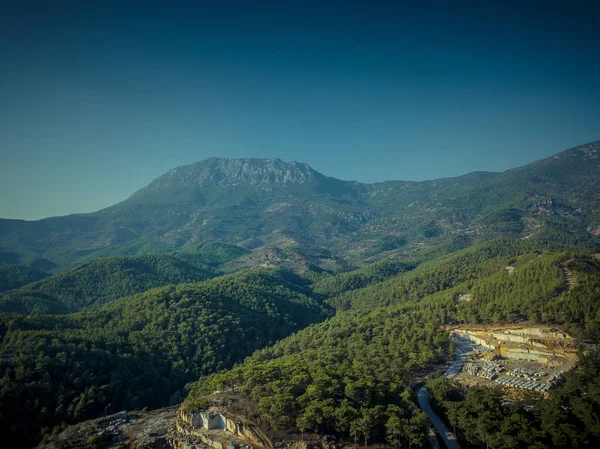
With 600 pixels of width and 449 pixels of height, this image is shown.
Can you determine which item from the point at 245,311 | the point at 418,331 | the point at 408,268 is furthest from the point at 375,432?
the point at 408,268

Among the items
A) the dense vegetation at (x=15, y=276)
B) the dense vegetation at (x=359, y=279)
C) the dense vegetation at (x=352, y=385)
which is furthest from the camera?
the dense vegetation at (x=15, y=276)

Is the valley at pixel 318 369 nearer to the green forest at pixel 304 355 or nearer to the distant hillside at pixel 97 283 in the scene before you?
the green forest at pixel 304 355

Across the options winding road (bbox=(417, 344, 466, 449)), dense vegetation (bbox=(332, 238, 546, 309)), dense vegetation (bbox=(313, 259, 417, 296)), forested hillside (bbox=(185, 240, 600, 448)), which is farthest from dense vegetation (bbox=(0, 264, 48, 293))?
winding road (bbox=(417, 344, 466, 449))

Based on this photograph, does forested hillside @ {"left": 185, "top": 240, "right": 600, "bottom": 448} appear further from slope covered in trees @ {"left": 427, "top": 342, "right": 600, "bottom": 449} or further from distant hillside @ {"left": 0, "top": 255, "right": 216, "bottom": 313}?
distant hillside @ {"left": 0, "top": 255, "right": 216, "bottom": 313}

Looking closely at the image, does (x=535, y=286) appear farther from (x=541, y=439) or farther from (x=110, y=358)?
(x=110, y=358)

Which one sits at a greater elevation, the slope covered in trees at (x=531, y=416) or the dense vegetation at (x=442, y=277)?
the slope covered in trees at (x=531, y=416)

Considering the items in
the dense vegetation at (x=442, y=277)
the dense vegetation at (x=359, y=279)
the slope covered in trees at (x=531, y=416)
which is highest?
the slope covered in trees at (x=531, y=416)

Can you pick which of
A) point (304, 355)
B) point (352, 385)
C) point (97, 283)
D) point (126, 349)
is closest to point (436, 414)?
point (352, 385)

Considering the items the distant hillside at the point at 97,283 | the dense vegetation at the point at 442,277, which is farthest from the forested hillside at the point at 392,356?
the distant hillside at the point at 97,283

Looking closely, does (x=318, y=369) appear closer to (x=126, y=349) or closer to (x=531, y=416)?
(x=531, y=416)
